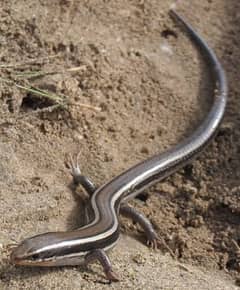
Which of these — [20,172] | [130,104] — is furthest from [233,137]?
[20,172]

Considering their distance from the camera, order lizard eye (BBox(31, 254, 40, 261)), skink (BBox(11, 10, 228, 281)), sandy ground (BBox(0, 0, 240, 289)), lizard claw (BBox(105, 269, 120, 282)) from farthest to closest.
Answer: sandy ground (BBox(0, 0, 240, 289))
lizard claw (BBox(105, 269, 120, 282))
skink (BBox(11, 10, 228, 281))
lizard eye (BBox(31, 254, 40, 261))

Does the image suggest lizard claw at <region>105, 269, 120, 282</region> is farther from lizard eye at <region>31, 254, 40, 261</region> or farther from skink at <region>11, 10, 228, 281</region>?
lizard eye at <region>31, 254, 40, 261</region>

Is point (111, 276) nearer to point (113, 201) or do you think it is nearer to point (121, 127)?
point (113, 201)

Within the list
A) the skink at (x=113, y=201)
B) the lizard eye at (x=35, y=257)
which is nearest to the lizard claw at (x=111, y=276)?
the skink at (x=113, y=201)

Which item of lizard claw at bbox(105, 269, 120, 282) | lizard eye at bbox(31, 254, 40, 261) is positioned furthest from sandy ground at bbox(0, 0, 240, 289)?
lizard eye at bbox(31, 254, 40, 261)

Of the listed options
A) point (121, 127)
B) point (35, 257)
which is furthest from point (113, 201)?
point (35, 257)

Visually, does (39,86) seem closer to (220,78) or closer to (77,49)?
(77,49)

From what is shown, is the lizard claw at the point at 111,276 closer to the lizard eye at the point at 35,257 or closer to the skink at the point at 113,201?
the skink at the point at 113,201
